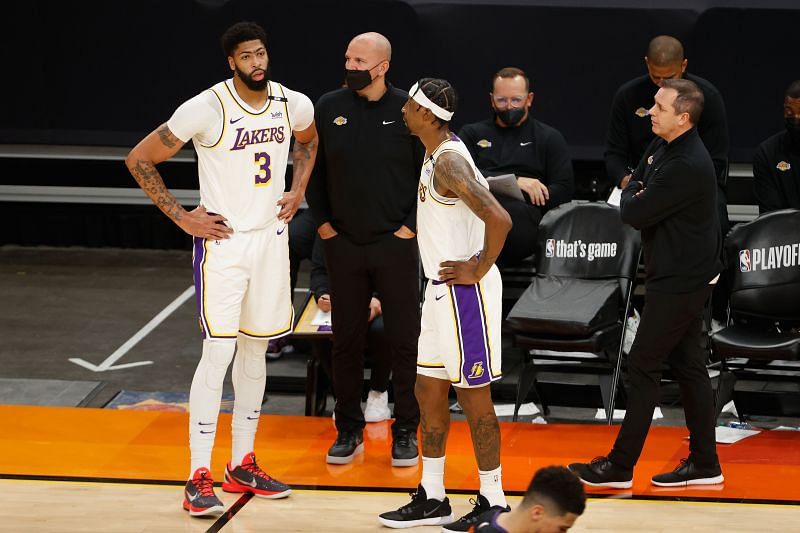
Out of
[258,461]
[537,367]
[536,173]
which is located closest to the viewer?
[258,461]

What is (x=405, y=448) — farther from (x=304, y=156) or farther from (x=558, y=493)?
(x=558, y=493)

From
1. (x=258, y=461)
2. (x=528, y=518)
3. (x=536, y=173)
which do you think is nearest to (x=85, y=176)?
(x=536, y=173)

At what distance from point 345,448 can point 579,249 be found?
6.26 feet

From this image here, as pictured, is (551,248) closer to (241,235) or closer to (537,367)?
(537,367)

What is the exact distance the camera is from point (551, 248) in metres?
6.78

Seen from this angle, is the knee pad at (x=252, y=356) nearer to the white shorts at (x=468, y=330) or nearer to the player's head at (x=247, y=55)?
the white shorts at (x=468, y=330)

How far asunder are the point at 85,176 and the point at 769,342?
654 cm

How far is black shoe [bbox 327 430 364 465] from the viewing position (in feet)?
18.4

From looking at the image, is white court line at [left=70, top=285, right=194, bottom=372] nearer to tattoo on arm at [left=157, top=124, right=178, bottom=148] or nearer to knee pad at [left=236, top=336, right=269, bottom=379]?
knee pad at [left=236, top=336, right=269, bottom=379]

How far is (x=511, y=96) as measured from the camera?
706cm

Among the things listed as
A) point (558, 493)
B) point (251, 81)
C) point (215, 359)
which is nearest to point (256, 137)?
point (251, 81)

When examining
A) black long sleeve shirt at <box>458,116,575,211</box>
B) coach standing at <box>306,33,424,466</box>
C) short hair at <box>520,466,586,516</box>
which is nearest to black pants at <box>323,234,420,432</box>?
coach standing at <box>306,33,424,466</box>

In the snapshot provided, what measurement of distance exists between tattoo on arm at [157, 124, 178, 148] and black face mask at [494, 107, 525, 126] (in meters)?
2.62

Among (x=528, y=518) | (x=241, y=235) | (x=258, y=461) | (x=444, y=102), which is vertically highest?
(x=444, y=102)
